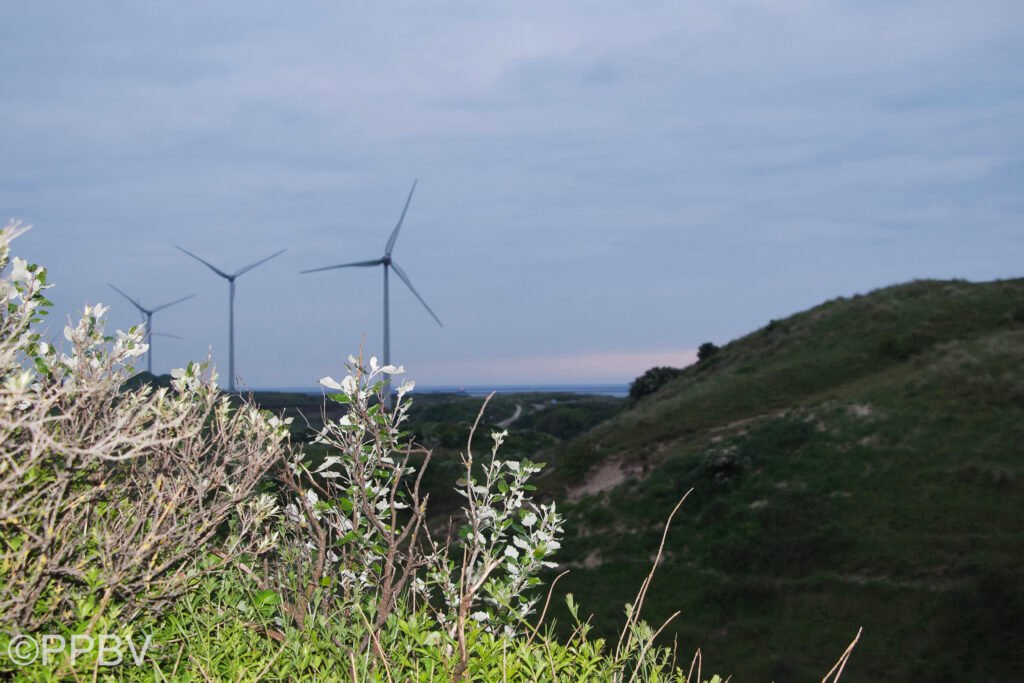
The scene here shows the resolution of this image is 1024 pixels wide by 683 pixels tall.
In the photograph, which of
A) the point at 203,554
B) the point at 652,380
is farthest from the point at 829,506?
the point at 652,380

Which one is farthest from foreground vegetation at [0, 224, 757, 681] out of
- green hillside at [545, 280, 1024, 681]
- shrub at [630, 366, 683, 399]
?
shrub at [630, 366, 683, 399]

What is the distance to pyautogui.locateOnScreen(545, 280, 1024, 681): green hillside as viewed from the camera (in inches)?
1229

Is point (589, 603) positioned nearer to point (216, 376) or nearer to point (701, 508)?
point (701, 508)

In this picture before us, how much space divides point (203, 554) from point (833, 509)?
3972cm

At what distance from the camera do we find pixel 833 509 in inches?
1634

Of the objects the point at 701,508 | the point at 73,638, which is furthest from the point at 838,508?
the point at 73,638

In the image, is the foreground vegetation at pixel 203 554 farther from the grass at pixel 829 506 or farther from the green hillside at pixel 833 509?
the green hillside at pixel 833 509

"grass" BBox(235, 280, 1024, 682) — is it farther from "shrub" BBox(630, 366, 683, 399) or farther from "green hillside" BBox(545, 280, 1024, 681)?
"shrub" BBox(630, 366, 683, 399)

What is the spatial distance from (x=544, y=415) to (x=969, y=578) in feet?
214

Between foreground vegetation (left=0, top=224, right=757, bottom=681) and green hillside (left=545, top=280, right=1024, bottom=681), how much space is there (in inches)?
976

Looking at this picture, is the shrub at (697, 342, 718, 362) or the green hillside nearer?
the green hillside

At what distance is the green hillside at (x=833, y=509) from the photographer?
102ft

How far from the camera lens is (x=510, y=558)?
26.6 ft

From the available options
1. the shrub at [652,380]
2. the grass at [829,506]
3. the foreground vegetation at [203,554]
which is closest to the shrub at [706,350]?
the shrub at [652,380]
